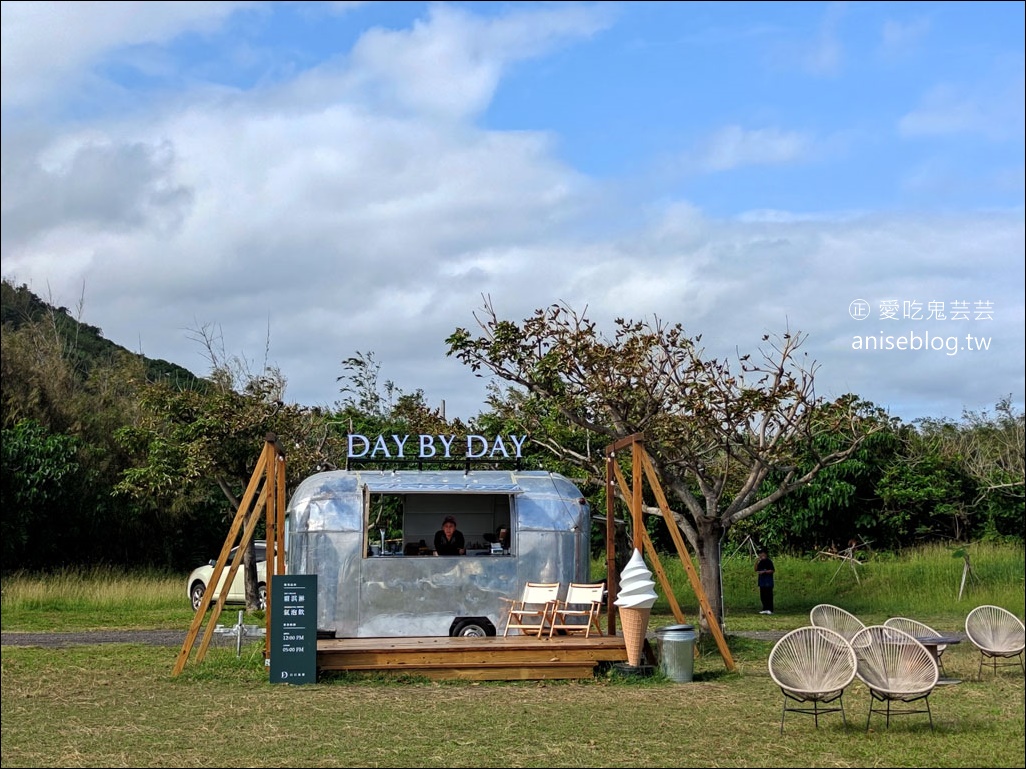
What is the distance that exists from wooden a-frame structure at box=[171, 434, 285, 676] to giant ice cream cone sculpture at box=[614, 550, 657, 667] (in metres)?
4.06

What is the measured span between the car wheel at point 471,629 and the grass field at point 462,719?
2.39 m

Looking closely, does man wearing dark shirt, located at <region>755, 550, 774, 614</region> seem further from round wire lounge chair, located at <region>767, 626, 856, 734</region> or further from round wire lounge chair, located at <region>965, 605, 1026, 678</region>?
round wire lounge chair, located at <region>767, 626, 856, 734</region>

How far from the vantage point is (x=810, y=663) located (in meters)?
10.0

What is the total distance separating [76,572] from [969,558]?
781 inches

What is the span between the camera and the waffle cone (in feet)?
44.1

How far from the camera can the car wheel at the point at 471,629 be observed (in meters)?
15.7

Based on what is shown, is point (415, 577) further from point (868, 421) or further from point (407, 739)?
point (868, 421)

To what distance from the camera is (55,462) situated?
28156 mm

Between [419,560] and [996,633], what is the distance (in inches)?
283

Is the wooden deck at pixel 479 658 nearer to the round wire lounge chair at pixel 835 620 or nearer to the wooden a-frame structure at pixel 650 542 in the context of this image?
the wooden a-frame structure at pixel 650 542

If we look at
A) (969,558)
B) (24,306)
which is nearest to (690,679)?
(969,558)

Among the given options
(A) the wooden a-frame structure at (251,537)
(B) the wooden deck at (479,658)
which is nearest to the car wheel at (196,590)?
(A) the wooden a-frame structure at (251,537)

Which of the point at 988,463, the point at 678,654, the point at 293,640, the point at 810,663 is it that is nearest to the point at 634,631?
the point at 678,654

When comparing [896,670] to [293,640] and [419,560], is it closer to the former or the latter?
[293,640]
